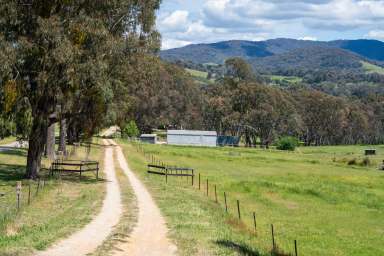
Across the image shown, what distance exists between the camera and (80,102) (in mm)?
38000

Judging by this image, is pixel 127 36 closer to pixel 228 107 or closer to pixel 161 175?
pixel 161 175

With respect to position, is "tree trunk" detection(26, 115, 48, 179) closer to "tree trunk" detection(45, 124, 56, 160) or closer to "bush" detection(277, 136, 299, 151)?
"tree trunk" detection(45, 124, 56, 160)

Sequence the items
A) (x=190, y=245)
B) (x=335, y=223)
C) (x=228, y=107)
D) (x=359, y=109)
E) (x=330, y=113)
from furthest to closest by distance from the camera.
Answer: (x=359, y=109) → (x=330, y=113) → (x=228, y=107) → (x=335, y=223) → (x=190, y=245)

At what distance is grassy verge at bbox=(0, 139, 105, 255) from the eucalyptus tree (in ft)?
11.2

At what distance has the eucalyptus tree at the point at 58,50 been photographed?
107 ft

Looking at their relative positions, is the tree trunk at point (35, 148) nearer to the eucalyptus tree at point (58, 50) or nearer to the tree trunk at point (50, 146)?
the eucalyptus tree at point (58, 50)

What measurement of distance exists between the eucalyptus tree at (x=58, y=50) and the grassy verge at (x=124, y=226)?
655 cm

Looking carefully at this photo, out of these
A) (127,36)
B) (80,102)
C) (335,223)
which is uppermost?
(127,36)

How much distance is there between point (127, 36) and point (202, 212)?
1569 cm

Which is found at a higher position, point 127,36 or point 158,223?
point 127,36

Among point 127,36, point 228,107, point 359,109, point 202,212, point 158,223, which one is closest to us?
point 158,223

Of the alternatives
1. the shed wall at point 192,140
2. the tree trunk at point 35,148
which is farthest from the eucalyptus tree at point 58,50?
the shed wall at point 192,140

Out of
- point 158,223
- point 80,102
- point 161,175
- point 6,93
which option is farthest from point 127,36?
point 158,223

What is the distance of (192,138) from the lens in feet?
418
